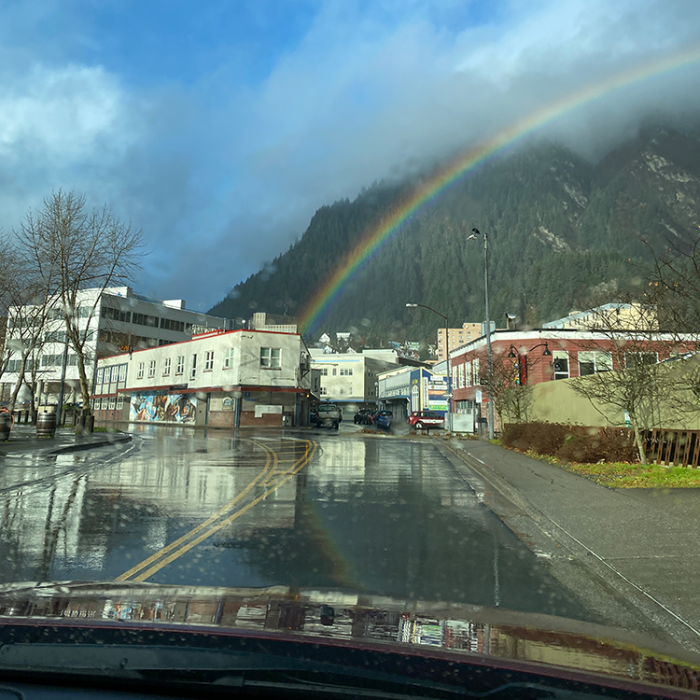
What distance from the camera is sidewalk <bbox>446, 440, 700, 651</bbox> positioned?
17.3ft

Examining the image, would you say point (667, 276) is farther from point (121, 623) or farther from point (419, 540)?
point (121, 623)

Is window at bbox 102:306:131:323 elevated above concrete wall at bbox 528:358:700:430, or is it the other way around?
window at bbox 102:306:131:323

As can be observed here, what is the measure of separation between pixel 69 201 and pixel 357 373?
90.6 m

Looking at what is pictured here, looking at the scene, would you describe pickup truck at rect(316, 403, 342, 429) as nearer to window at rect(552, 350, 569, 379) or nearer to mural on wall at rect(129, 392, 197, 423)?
mural on wall at rect(129, 392, 197, 423)

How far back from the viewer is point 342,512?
9453mm

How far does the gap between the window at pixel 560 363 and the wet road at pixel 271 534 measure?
28416 mm

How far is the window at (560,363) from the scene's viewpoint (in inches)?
1609

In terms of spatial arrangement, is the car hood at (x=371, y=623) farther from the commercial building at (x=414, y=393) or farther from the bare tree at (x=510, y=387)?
the commercial building at (x=414, y=393)

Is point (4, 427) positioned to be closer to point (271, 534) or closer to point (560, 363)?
point (271, 534)

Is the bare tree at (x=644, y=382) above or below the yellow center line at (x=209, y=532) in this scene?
above

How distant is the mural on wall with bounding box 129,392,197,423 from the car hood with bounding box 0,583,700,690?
51.0m

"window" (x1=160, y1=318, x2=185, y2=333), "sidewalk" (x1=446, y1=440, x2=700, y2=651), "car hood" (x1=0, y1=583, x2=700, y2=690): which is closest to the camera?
"car hood" (x1=0, y1=583, x2=700, y2=690)

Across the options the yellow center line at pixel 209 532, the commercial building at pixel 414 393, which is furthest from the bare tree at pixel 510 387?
the yellow center line at pixel 209 532

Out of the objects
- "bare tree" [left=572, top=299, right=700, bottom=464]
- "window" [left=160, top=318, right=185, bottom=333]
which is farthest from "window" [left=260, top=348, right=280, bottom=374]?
"window" [left=160, top=318, right=185, bottom=333]
